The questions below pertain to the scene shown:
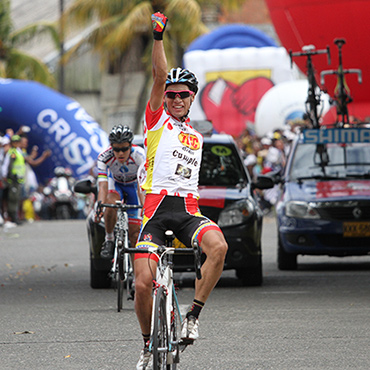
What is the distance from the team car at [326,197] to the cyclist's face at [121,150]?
354cm

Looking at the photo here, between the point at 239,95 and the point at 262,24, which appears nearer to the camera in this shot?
the point at 239,95

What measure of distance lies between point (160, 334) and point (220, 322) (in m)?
3.35

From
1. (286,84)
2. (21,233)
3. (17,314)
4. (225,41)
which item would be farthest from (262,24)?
(17,314)

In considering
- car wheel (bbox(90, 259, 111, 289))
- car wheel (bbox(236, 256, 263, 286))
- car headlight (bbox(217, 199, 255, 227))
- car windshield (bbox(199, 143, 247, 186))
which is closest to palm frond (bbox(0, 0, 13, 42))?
car windshield (bbox(199, 143, 247, 186))

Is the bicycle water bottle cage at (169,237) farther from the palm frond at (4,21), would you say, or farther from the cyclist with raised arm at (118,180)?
the palm frond at (4,21)

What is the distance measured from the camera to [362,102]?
69.8 ft

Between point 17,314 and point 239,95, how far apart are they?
2818cm

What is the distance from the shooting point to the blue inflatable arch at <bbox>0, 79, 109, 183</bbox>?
100 feet

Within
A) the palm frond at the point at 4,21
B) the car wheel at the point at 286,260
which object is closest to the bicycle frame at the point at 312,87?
the car wheel at the point at 286,260

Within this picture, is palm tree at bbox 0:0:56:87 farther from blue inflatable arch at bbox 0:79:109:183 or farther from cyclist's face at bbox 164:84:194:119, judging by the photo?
cyclist's face at bbox 164:84:194:119

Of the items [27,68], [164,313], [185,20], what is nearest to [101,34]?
[185,20]

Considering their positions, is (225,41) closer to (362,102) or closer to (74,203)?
(74,203)

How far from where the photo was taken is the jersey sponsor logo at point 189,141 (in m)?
Result: 7.13

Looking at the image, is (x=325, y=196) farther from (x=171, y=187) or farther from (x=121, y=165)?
(x=171, y=187)
